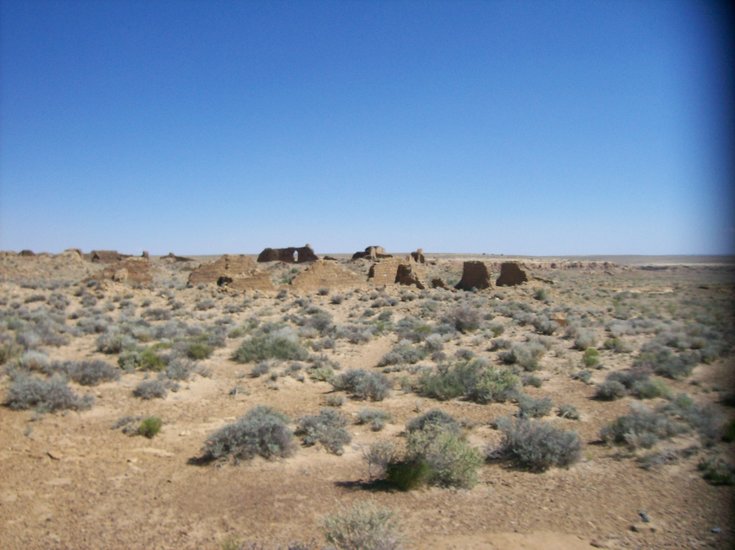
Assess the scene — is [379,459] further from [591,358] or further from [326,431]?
[591,358]

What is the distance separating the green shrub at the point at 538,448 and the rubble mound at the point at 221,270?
2473cm

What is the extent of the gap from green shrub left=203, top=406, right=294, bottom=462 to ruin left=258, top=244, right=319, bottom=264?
46.6m

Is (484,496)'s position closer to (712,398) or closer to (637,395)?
(637,395)

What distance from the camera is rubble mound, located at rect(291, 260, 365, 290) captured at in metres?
28.4

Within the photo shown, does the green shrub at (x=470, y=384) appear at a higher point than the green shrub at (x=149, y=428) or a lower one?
lower

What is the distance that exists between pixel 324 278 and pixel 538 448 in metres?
22.8

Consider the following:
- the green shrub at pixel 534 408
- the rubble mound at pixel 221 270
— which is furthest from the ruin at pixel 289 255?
the green shrub at pixel 534 408

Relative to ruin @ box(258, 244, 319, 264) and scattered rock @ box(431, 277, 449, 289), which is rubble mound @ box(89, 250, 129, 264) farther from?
scattered rock @ box(431, 277, 449, 289)

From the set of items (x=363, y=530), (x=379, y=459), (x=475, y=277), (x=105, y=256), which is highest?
(x=105, y=256)

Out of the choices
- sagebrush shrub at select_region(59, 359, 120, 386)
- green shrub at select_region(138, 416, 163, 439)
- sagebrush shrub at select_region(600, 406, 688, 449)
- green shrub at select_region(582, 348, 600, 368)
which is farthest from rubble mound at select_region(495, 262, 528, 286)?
green shrub at select_region(138, 416, 163, 439)

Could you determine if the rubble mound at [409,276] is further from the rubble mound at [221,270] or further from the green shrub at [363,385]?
the green shrub at [363,385]

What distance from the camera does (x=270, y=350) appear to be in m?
13.8

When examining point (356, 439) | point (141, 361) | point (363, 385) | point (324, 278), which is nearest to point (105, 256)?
point (324, 278)

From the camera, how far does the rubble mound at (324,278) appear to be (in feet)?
93.2
